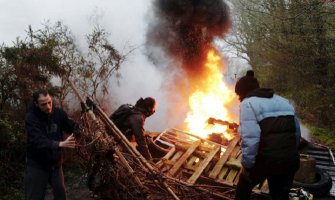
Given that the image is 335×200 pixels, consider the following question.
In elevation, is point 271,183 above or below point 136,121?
below

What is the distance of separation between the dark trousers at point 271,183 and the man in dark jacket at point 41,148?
6.62 ft

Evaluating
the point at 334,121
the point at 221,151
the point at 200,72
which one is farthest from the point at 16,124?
the point at 334,121

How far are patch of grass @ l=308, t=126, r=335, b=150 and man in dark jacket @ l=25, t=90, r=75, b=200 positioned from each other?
335 inches

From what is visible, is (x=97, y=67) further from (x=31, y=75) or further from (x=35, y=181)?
(x=35, y=181)

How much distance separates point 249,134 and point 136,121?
8.42 ft

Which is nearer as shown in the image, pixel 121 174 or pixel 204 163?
pixel 121 174

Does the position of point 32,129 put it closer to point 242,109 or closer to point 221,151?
point 242,109

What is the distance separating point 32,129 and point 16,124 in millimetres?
2907

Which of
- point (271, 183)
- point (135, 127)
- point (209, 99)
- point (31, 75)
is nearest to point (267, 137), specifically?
point (271, 183)

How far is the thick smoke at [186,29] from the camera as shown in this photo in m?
12.1

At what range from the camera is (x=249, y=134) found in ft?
11.6

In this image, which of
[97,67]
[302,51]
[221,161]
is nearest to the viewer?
[221,161]

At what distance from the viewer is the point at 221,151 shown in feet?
21.9

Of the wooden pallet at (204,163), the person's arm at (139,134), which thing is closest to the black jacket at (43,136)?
the person's arm at (139,134)
